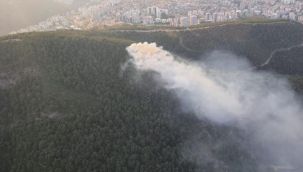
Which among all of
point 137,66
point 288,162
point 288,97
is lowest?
point 288,162

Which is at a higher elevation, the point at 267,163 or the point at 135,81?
the point at 135,81

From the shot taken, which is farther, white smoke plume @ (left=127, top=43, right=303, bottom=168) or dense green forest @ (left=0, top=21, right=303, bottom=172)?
white smoke plume @ (left=127, top=43, right=303, bottom=168)

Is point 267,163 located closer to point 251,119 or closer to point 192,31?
point 251,119

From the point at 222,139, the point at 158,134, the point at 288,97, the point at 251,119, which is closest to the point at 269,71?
the point at 288,97

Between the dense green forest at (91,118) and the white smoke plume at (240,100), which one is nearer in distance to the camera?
the dense green forest at (91,118)
